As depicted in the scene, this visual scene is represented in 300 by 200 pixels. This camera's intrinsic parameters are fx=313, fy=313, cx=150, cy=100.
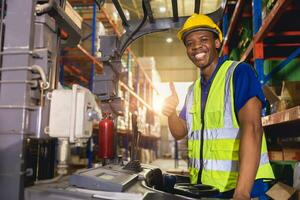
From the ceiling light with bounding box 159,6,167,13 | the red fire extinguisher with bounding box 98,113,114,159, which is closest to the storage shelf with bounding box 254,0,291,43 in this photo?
the red fire extinguisher with bounding box 98,113,114,159

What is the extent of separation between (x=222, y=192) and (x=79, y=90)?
1.12m

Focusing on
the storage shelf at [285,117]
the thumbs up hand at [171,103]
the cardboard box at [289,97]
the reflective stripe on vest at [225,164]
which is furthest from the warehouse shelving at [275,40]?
the thumbs up hand at [171,103]

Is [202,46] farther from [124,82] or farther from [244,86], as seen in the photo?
[124,82]

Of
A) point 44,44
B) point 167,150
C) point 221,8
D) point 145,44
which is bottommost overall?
point 167,150

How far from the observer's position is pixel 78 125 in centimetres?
121

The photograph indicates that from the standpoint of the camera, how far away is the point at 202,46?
2.09 metres

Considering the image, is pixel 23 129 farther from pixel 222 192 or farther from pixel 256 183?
pixel 256 183

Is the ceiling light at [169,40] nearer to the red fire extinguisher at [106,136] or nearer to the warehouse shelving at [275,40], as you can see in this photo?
the warehouse shelving at [275,40]

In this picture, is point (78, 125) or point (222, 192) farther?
point (222, 192)

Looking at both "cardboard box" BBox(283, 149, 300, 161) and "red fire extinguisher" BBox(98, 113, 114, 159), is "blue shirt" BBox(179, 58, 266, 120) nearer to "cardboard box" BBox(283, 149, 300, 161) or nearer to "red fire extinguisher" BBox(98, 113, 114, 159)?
"red fire extinguisher" BBox(98, 113, 114, 159)

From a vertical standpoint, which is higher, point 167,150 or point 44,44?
point 44,44

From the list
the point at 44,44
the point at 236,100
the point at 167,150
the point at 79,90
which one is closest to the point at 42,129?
the point at 79,90

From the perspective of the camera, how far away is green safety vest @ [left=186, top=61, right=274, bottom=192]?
188cm

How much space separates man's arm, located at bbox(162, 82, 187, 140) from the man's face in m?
0.27
